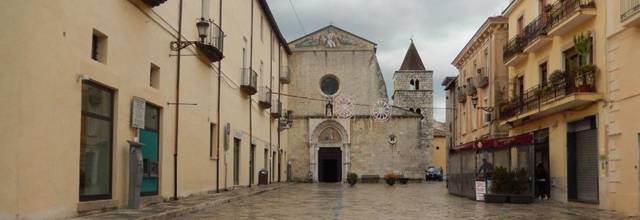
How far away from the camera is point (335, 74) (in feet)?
181

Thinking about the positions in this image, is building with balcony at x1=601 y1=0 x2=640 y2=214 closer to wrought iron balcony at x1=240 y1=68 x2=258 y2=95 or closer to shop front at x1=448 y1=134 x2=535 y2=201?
shop front at x1=448 y1=134 x2=535 y2=201

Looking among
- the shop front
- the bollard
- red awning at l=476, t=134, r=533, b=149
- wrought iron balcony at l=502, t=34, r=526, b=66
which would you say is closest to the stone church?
wrought iron balcony at l=502, t=34, r=526, b=66

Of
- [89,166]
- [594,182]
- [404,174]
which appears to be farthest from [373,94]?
[89,166]

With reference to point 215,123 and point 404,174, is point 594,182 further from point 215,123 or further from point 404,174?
point 404,174

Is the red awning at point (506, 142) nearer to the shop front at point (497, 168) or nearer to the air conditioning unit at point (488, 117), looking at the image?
the shop front at point (497, 168)

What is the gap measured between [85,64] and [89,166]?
6.76 ft

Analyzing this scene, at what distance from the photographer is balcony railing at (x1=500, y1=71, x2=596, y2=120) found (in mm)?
19016

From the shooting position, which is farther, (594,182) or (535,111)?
(535,111)

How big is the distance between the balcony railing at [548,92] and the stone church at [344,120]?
25468mm

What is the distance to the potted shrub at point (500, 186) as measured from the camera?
21672mm

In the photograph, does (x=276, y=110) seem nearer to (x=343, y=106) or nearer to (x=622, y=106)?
(x=343, y=106)

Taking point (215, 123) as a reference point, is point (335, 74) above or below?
above

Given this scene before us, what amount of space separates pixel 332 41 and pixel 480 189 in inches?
1355

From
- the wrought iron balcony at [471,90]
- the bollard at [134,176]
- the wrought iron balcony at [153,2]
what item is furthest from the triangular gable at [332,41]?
the bollard at [134,176]
